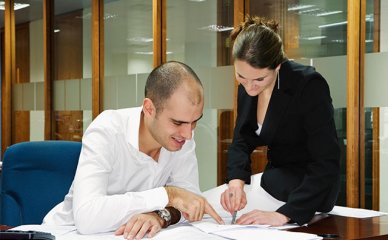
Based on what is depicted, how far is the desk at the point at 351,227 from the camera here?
66.9 inches

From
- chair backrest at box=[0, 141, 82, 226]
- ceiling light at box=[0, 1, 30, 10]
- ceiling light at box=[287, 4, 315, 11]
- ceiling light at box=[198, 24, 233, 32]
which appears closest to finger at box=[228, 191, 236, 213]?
chair backrest at box=[0, 141, 82, 226]

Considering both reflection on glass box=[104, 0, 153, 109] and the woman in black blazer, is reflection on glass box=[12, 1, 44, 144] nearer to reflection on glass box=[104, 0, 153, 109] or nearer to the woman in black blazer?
reflection on glass box=[104, 0, 153, 109]

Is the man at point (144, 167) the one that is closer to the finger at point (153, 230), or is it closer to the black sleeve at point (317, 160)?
the finger at point (153, 230)

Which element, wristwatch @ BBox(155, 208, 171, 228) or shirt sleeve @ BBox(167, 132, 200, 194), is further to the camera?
shirt sleeve @ BBox(167, 132, 200, 194)

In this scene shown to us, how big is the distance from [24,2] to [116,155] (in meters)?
5.87

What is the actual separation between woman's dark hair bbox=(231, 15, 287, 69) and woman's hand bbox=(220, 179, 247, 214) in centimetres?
46

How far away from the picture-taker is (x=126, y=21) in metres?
5.69

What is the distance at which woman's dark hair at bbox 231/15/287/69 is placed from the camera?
6.99ft

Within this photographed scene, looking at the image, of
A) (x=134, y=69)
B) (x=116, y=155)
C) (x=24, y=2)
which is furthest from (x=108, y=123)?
(x=24, y=2)

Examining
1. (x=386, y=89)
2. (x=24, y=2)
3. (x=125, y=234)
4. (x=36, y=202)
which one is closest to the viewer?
(x=125, y=234)

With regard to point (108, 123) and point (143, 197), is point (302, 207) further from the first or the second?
point (108, 123)

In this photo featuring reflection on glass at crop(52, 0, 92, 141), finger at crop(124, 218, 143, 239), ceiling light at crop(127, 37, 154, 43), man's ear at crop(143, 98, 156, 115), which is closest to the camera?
finger at crop(124, 218, 143, 239)

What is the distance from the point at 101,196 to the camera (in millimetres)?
1795

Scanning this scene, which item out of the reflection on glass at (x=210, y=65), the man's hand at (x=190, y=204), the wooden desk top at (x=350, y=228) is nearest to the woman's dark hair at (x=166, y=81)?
the man's hand at (x=190, y=204)
